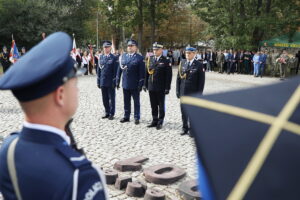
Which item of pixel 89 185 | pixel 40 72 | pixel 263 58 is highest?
pixel 40 72

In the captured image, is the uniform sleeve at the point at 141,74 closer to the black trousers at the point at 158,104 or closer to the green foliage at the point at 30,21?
the black trousers at the point at 158,104

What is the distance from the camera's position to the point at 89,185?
4.58 ft

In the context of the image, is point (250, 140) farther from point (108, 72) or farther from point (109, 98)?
point (109, 98)

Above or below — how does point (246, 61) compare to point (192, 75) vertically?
below

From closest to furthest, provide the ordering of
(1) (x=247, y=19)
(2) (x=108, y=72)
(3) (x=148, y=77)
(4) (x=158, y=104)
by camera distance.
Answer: (4) (x=158, y=104) → (3) (x=148, y=77) → (2) (x=108, y=72) → (1) (x=247, y=19)

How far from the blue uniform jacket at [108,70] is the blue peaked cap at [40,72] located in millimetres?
7444

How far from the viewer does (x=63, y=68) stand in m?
1.44

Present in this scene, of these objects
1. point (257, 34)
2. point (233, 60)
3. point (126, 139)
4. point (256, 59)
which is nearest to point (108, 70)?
point (126, 139)

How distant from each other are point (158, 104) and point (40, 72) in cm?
694

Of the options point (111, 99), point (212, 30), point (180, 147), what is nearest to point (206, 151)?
point (180, 147)

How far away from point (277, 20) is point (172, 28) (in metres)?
20.5

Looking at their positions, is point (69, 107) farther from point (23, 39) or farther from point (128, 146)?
point (23, 39)

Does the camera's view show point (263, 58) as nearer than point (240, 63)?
Yes

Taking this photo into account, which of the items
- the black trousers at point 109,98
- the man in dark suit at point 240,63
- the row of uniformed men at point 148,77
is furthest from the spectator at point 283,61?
the black trousers at point 109,98
